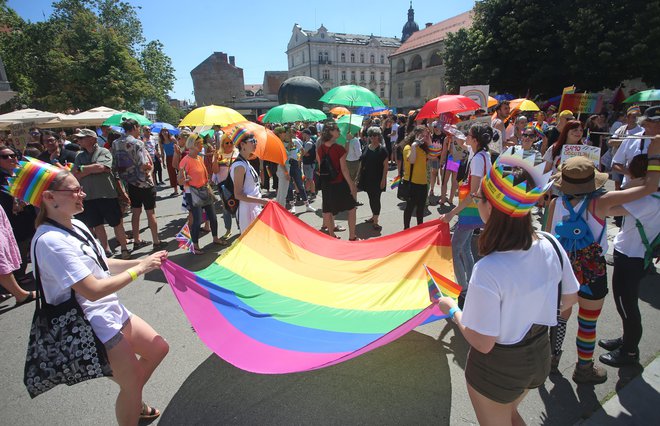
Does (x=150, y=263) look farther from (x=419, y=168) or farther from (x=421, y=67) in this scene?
(x=421, y=67)

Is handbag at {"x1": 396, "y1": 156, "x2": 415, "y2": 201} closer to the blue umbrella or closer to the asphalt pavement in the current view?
the asphalt pavement

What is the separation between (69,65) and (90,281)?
3163 centimetres

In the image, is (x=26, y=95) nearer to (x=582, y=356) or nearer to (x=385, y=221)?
(x=385, y=221)

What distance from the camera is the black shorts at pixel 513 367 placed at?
5.65ft

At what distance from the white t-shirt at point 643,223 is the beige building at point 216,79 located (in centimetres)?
6747

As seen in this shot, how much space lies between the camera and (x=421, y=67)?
170 feet

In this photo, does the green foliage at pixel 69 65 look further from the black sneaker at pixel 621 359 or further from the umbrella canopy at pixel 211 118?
Answer: the black sneaker at pixel 621 359

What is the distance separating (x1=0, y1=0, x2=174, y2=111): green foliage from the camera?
26125 mm

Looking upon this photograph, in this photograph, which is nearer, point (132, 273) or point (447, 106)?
point (132, 273)

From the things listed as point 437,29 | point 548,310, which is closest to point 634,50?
point 548,310

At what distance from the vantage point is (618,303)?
297 cm

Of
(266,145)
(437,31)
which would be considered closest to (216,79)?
(437,31)

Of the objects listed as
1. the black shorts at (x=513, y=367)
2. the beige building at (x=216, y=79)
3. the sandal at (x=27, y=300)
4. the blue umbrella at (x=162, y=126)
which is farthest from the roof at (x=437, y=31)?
the black shorts at (x=513, y=367)

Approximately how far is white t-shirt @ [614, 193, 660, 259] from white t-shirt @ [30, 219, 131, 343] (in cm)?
389
